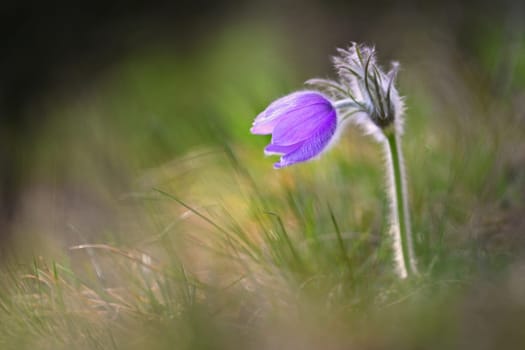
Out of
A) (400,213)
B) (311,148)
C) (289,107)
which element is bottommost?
(400,213)

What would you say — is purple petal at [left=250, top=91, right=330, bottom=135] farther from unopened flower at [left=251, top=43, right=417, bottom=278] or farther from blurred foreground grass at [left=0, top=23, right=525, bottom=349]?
blurred foreground grass at [left=0, top=23, right=525, bottom=349]

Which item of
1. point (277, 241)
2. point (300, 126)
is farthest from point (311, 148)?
point (277, 241)

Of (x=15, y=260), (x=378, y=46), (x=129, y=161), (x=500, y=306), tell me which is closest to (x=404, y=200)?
(x=500, y=306)

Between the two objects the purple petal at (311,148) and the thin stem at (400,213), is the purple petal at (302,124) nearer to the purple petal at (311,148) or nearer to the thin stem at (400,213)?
the purple petal at (311,148)

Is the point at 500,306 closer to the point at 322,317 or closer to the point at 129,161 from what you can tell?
the point at 322,317

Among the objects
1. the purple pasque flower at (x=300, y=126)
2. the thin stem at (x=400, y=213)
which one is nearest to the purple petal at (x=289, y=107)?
the purple pasque flower at (x=300, y=126)

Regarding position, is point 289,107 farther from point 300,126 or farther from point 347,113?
point 347,113
